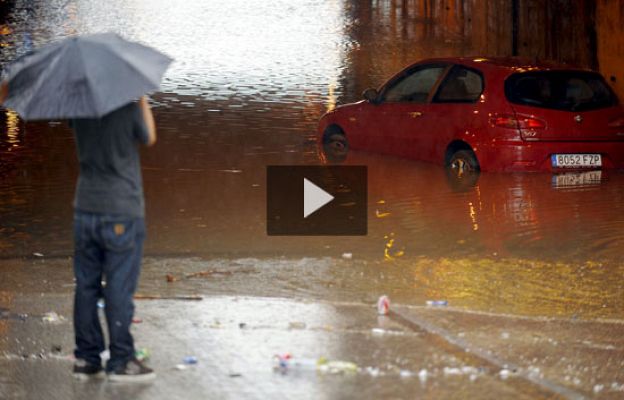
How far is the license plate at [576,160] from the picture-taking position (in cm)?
1456

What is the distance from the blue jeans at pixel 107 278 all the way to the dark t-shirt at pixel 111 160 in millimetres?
70

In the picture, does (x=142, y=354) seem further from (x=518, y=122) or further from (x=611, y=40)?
(x=611, y=40)

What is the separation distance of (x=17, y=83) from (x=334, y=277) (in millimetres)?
3584

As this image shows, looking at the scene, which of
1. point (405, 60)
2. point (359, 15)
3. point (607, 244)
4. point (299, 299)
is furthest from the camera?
point (359, 15)

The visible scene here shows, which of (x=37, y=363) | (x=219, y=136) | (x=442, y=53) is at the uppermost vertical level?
(x=442, y=53)

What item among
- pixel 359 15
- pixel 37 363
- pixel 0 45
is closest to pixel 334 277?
pixel 37 363

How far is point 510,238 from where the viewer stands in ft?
36.5

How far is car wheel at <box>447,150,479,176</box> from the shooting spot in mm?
14758

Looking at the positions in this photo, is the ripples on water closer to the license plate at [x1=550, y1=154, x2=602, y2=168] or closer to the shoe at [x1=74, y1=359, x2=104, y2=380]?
the license plate at [x1=550, y1=154, x2=602, y2=168]

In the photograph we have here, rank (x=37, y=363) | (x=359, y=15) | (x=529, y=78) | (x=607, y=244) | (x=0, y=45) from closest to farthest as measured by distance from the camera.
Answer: (x=37, y=363) → (x=607, y=244) → (x=529, y=78) → (x=0, y=45) → (x=359, y=15)

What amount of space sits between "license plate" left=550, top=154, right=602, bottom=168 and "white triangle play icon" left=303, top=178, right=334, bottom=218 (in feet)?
9.13

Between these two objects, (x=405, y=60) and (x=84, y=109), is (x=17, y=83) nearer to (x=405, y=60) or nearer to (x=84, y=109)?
(x=84, y=109)

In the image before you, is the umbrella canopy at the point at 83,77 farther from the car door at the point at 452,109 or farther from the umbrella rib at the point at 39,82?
the car door at the point at 452,109

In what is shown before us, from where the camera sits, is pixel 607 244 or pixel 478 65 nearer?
pixel 607 244
